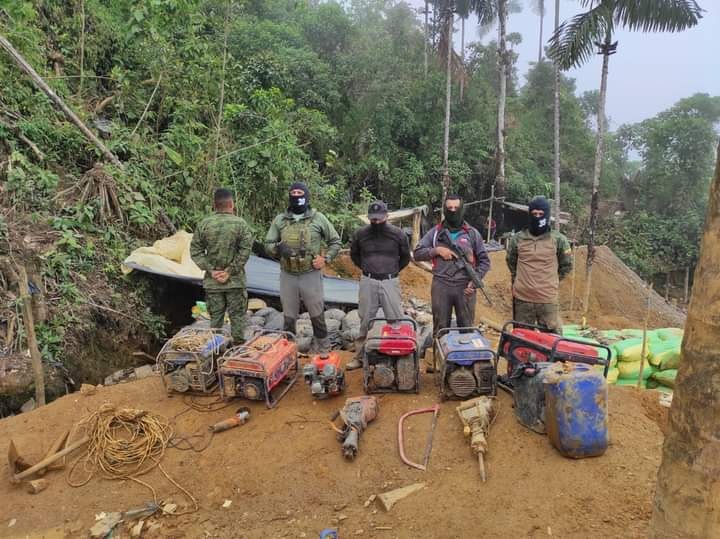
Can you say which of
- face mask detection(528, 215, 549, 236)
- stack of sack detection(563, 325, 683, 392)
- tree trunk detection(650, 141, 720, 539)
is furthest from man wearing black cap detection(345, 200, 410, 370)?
tree trunk detection(650, 141, 720, 539)

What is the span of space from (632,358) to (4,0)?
10343mm

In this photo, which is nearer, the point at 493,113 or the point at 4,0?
the point at 4,0

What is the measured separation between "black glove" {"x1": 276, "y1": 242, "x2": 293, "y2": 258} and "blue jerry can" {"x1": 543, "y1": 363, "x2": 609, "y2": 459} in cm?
276

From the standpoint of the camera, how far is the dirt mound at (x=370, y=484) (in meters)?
2.93

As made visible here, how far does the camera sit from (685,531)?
1.63 m

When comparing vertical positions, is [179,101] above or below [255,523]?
above

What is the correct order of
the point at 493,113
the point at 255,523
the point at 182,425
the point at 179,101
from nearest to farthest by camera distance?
the point at 255,523, the point at 182,425, the point at 179,101, the point at 493,113

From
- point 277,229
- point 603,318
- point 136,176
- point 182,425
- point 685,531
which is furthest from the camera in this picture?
point 603,318

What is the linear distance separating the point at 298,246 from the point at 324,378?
56.4 inches

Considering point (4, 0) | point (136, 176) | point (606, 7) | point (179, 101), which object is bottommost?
point (136, 176)

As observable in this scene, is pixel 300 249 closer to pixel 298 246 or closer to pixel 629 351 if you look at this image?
pixel 298 246

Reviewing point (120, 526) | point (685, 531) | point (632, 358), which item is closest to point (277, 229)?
point (120, 526)

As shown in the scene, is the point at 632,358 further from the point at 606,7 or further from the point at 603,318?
the point at 606,7

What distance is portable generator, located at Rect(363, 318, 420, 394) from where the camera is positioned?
13.6 ft
